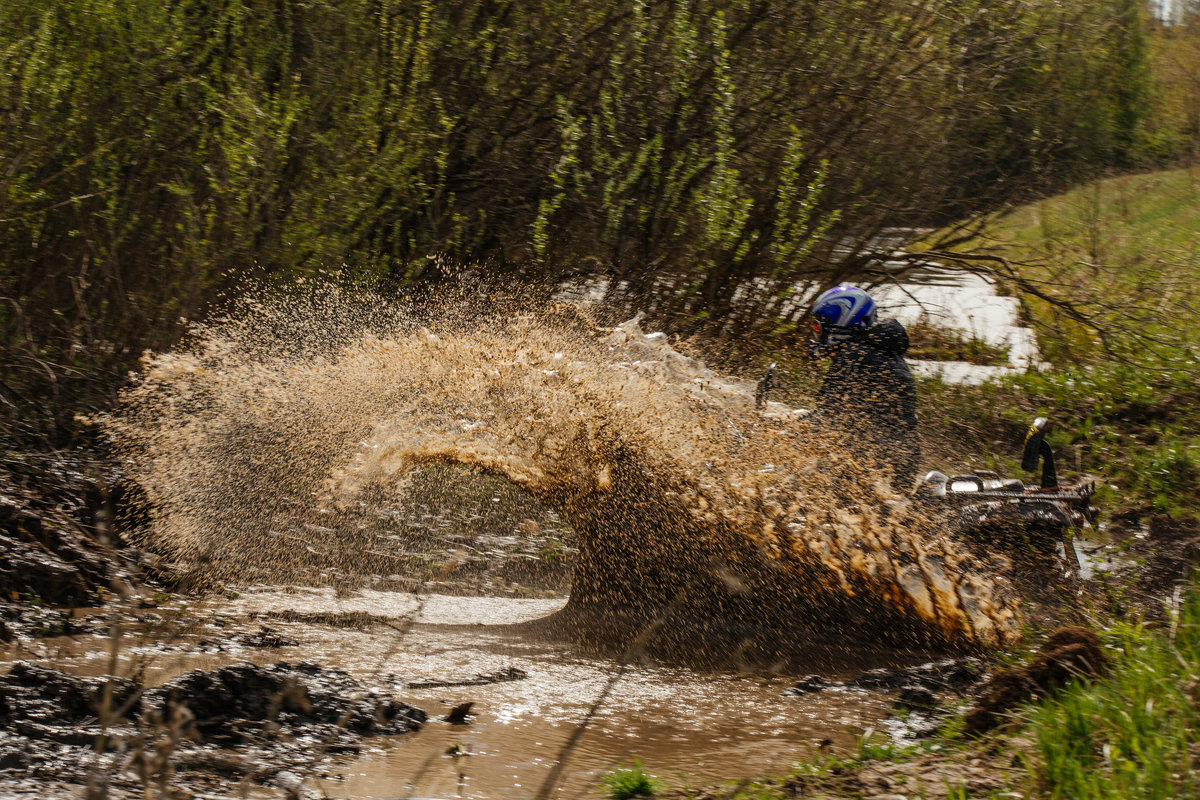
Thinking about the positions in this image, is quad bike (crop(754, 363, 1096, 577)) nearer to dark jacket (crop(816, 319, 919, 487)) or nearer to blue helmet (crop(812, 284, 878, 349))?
dark jacket (crop(816, 319, 919, 487))

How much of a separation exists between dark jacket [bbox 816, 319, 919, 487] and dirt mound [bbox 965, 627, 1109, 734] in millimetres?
2150

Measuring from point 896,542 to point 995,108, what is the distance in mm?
7360

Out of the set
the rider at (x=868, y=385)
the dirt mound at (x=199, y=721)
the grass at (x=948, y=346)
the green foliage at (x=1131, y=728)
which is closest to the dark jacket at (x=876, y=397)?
the rider at (x=868, y=385)

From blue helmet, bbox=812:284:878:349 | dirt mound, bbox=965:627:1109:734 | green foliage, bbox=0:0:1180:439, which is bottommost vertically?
dirt mound, bbox=965:627:1109:734

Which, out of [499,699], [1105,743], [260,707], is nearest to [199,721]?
[260,707]

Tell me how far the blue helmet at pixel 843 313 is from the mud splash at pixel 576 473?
0.72 metres

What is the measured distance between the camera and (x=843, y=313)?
672 cm

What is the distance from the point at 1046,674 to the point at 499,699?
2.55 metres

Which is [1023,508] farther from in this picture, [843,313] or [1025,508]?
[843,313]

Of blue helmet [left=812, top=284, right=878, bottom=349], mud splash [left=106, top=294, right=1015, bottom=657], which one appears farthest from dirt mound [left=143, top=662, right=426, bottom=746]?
blue helmet [left=812, top=284, right=878, bottom=349]

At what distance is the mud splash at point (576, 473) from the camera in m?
6.21

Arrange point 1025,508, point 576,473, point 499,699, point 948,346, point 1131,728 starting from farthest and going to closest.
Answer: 1. point 948,346
2. point 576,473
3. point 1025,508
4. point 499,699
5. point 1131,728

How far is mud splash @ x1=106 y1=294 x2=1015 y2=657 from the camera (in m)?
6.21

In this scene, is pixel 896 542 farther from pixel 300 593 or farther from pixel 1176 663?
pixel 300 593
